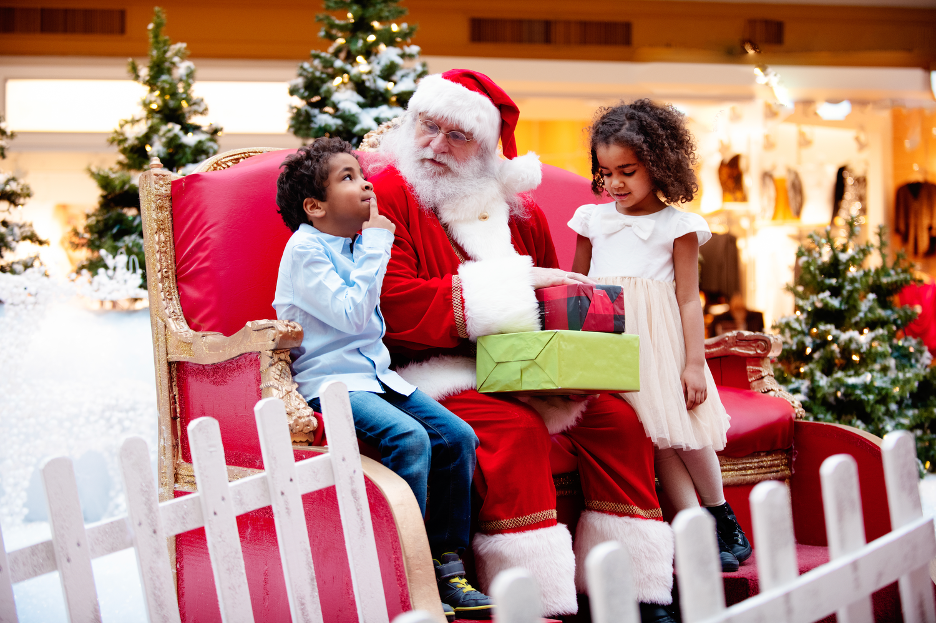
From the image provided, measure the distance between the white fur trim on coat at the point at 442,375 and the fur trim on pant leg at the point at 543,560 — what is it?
39 centimetres

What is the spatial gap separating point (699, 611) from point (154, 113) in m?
4.28

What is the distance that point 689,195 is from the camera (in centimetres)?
228

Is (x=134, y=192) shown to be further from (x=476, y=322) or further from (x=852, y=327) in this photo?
(x=852, y=327)

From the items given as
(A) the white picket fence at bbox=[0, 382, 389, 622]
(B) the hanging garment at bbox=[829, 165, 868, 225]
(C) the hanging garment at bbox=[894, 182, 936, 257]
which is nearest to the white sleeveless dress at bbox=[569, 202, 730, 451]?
(A) the white picket fence at bbox=[0, 382, 389, 622]

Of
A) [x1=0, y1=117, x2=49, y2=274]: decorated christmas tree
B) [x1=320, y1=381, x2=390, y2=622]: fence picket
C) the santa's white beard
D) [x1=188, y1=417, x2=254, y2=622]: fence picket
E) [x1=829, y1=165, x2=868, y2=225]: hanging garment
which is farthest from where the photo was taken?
[x1=829, y1=165, x2=868, y2=225]: hanging garment

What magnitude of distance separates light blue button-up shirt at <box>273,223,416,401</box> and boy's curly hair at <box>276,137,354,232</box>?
0.10 meters

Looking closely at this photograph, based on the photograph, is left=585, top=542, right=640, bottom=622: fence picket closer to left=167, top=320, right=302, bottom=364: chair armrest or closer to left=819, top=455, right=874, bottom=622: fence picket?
left=819, top=455, right=874, bottom=622: fence picket

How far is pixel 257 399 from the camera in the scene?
1859mm

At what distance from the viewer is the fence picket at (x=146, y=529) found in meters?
1.25

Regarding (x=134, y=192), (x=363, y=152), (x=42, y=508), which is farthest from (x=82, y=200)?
(x=363, y=152)

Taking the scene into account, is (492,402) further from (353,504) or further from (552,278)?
(353,504)

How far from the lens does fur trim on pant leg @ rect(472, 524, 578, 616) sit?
180cm

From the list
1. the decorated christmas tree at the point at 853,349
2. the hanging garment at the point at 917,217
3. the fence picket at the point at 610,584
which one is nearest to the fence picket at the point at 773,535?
the fence picket at the point at 610,584

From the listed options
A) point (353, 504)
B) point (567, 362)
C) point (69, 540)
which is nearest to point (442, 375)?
point (567, 362)
